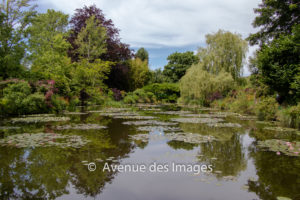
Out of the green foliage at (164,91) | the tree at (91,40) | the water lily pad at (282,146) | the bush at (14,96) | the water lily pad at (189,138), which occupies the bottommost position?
the water lily pad at (282,146)

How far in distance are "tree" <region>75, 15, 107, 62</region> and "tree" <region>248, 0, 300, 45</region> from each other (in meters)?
14.4

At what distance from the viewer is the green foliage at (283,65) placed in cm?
1134

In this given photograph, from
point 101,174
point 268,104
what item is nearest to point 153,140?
point 101,174

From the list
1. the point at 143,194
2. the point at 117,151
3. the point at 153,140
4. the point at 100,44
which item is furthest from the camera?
the point at 100,44

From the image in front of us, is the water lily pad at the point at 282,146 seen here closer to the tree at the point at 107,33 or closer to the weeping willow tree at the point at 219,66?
the weeping willow tree at the point at 219,66

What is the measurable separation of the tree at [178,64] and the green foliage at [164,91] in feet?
39.1

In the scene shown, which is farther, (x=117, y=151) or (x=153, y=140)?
(x=153, y=140)

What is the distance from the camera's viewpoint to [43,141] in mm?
6445

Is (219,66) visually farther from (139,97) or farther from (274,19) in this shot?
(139,97)

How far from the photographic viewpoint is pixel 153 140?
23.1 ft

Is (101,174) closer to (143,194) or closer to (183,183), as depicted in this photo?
(143,194)

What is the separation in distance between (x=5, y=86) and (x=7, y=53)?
2.85 m

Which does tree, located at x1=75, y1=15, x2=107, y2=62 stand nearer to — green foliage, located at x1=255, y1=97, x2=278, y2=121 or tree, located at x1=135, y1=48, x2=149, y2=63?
green foliage, located at x1=255, y1=97, x2=278, y2=121

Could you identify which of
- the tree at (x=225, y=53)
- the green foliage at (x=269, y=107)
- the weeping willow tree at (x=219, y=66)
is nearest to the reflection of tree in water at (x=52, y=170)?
the green foliage at (x=269, y=107)
